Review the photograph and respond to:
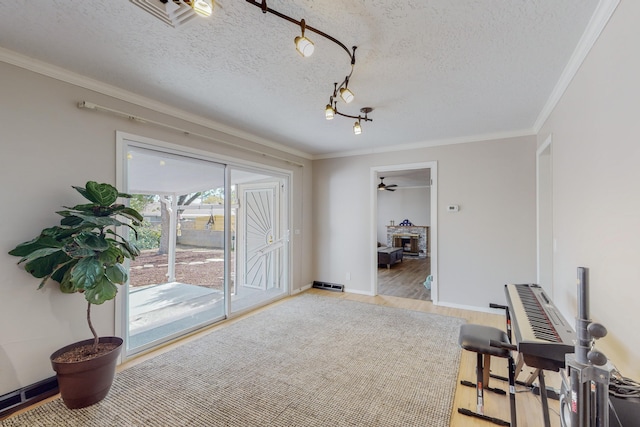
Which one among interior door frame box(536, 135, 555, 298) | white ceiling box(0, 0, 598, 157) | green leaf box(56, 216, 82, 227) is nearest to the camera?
white ceiling box(0, 0, 598, 157)

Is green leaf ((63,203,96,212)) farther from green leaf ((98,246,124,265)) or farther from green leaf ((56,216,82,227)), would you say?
green leaf ((98,246,124,265))

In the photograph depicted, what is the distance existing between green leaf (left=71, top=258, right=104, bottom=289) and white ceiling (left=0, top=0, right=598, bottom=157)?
153cm

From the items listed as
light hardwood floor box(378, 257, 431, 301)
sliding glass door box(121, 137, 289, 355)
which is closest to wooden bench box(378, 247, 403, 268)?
light hardwood floor box(378, 257, 431, 301)

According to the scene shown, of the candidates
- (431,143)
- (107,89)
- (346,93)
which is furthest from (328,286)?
(107,89)

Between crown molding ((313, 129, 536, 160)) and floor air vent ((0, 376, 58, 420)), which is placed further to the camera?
crown molding ((313, 129, 536, 160))

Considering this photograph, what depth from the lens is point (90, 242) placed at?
1.98m

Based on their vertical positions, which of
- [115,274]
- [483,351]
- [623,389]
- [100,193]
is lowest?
[483,351]

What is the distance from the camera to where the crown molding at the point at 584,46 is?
1.51 metres

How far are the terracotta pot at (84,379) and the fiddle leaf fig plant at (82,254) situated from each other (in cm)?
22

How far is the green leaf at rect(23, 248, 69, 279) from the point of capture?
1965 mm

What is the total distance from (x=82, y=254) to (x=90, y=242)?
0.30 ft

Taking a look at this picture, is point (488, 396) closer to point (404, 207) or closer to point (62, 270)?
point (62, 270)

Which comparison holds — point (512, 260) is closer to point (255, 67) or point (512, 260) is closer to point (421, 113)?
point (421, 113)

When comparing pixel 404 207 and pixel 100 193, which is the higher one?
pixel 404 207
